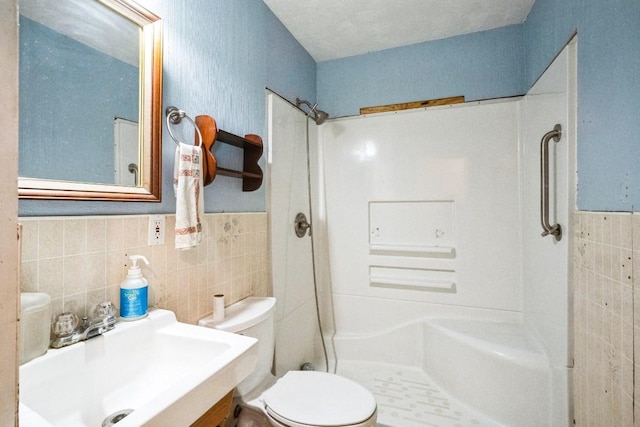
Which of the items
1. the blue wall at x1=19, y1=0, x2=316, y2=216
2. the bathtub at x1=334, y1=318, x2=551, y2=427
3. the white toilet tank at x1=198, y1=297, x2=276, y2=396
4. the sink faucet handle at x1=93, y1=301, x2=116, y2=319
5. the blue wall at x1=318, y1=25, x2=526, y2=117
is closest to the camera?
the sink faucet handle at x1=93, y1=301, x2=116, y2=319

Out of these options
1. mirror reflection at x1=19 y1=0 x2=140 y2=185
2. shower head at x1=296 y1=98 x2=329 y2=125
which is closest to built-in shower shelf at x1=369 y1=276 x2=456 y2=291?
shower head at x1=296 y1=98 x2=329 y2=125

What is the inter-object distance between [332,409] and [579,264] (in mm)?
1149

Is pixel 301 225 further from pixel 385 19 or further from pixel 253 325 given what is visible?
pixel 385 19

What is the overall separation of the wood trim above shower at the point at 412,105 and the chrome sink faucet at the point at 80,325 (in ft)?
6.49

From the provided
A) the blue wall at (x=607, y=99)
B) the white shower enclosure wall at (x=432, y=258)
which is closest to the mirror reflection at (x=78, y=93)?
the white shower enclosure wall at (x=432, y=258)

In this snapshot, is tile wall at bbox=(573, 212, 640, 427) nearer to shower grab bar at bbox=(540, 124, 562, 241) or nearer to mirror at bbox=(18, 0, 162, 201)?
shower grab bar at bbox=(540, 124, 562, 241)

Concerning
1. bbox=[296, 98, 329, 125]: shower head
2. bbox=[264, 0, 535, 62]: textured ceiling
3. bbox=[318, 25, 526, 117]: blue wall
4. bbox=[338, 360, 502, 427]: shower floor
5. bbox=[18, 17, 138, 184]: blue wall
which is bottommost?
bbox=[338, 360, 502, 427]: shower floor

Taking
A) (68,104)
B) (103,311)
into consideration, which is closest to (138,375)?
(103,311)

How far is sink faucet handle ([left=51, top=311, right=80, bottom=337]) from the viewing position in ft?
2.40

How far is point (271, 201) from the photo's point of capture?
66.1 inches

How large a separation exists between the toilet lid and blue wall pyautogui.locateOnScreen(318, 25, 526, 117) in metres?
1.82

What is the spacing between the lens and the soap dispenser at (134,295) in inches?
34.9

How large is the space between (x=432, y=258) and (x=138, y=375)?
179 centimetres

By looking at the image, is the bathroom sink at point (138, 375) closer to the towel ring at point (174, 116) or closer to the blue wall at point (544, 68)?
the towel ring at point (174, 116)
